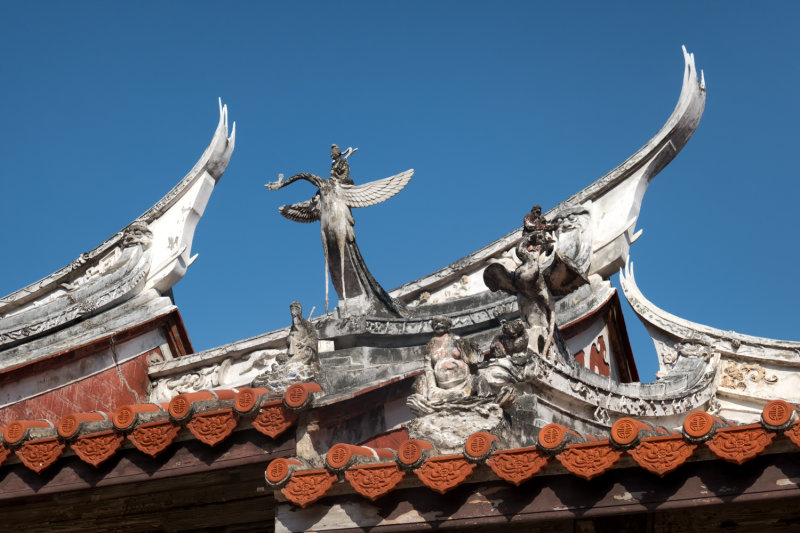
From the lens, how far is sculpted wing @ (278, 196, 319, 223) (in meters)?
11.0

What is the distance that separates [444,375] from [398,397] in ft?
6.41

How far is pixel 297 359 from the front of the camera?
889cm

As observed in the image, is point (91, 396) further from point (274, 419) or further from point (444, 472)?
point (444, 472)

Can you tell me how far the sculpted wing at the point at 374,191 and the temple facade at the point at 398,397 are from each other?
2cm

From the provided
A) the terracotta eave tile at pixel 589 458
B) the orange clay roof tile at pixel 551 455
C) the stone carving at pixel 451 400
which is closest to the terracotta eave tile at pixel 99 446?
the orange clay roof tile at pixel 551 455

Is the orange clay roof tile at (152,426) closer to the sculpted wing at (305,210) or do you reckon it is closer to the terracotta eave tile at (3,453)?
the terracotta eave tile at (3,453)

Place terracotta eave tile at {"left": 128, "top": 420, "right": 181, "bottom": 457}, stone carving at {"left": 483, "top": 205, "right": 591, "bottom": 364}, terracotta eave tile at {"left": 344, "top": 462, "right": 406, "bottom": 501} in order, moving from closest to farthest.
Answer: terracotta eave tile at {"left": 344, "top": 462, "right": 406, "bottom": 501}
terracotta eave tile at {"left": 128, "top": 420, "right": 181, "bottom": 457}
stone carving at {"left": 483, "top": 205, "right": 591, "bottom": 364}

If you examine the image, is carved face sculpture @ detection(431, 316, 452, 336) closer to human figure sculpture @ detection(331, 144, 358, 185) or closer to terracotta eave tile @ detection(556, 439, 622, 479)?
terracotta eave tile @ detection(556, 439, 622, 479)

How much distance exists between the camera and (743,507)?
6.05 m

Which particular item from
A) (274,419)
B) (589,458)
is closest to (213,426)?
(274,419)

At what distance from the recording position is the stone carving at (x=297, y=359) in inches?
342

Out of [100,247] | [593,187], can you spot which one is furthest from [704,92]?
[100,247]

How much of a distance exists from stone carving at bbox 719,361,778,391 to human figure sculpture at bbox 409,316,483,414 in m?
4.99

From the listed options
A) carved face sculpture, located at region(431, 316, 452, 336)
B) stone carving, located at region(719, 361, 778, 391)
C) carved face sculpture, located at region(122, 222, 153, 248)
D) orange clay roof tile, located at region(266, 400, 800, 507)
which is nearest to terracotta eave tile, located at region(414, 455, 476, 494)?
orange clay roof tile, located at region(266, 400, 800, 507)
